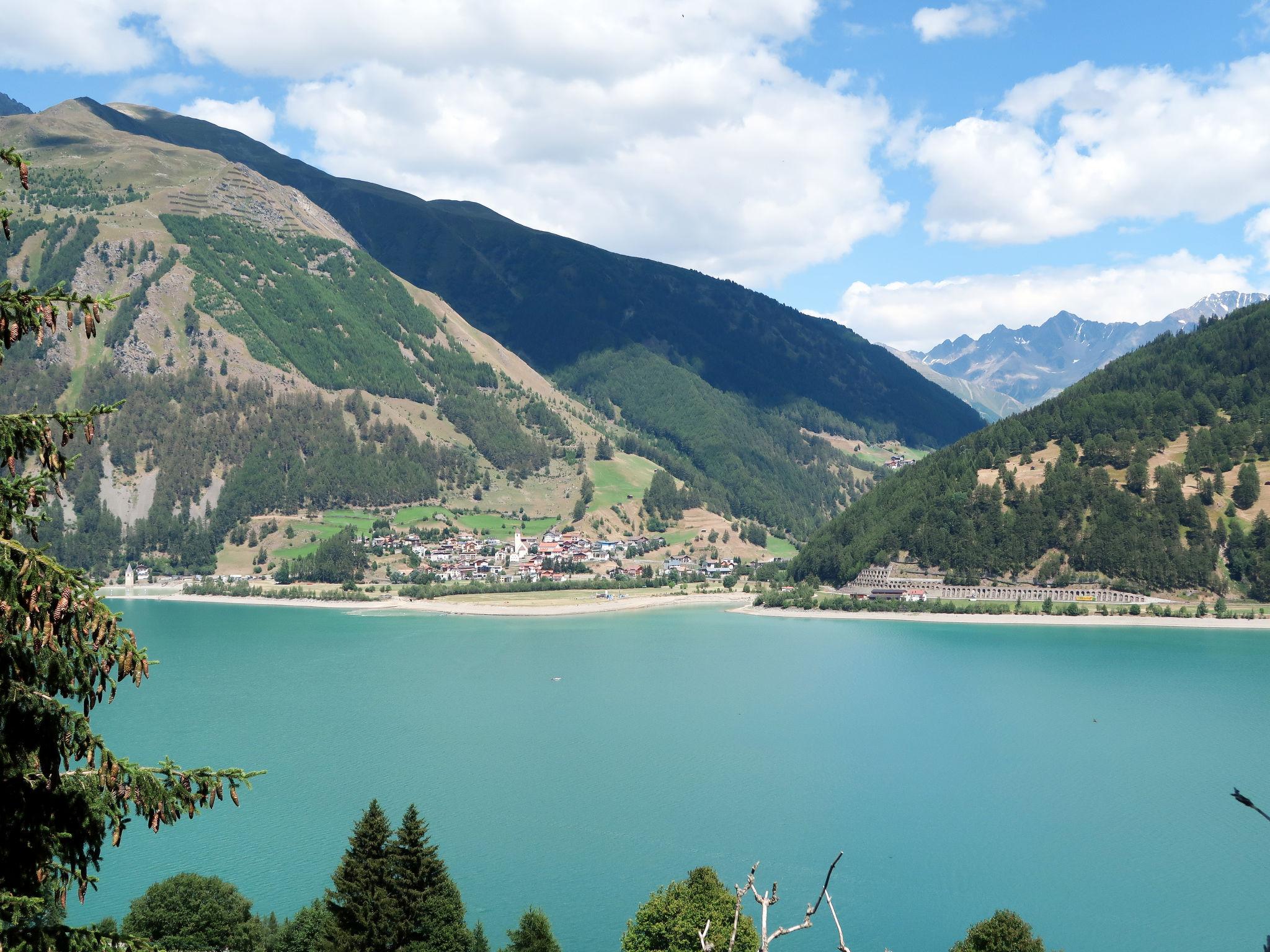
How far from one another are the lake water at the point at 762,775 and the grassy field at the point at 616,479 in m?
87.5

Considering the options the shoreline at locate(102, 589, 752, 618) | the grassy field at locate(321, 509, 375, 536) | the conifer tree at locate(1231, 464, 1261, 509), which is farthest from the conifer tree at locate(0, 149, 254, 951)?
the grassy field at locate(321, 509, 375, 536)

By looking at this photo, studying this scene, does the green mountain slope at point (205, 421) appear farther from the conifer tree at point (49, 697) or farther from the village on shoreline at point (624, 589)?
the conifer tree at point (49, 697)

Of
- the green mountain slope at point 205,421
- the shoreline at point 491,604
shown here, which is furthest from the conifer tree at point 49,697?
the green mountain slope at point 205,421

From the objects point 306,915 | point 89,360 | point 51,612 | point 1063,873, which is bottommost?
point 1063,873

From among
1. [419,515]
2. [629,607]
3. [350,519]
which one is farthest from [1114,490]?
[350,519]

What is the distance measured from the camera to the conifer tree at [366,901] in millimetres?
21297

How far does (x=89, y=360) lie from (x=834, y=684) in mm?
155976

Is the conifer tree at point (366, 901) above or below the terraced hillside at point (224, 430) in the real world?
below

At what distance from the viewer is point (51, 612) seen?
571 cm

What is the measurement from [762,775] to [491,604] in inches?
3012

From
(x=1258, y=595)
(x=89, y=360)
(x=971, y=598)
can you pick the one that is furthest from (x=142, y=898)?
(x=89, y=360)

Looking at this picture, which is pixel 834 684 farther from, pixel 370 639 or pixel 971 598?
pixel 971 598

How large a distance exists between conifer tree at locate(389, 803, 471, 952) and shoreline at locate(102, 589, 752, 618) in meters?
88.4

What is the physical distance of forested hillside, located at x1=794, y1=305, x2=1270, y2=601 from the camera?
363 ft
